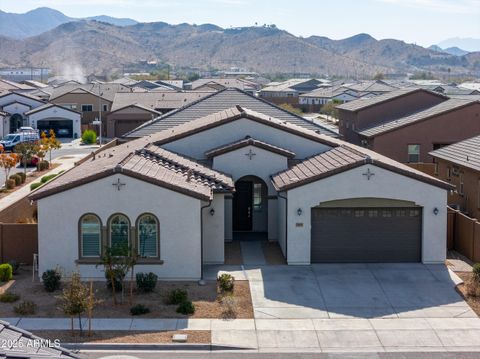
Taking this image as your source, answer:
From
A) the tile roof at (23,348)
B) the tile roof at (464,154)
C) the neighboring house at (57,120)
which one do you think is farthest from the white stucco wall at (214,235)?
the neighboring house at (57,120)

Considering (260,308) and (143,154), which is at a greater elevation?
(143,154)

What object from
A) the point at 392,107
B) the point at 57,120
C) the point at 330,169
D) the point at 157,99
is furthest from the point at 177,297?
the point at 57,120

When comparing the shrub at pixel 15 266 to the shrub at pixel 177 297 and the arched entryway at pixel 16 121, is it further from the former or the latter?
the arched entryway at pixel 16 121

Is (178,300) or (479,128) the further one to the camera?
(479,128)

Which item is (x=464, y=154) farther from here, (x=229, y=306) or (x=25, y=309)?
(x=25, y=309)

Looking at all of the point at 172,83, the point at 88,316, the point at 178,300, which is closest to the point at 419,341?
the point at 178,300

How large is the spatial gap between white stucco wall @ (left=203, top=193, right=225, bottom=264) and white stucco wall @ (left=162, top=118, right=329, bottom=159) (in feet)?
14.8

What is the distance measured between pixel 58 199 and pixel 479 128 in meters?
27.5

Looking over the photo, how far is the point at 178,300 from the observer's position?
19.9m

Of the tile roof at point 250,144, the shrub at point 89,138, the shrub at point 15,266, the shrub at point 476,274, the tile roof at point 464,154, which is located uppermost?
the tile roof at point 250,144

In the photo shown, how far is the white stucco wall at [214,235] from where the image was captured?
24266 mm

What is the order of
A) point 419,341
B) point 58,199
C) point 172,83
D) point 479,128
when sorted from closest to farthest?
1. point 419,341
2. point 58,199
3. point 479,128
4. point 172,83

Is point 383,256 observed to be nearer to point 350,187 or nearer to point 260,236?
point 350,187

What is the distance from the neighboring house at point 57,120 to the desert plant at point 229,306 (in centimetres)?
4982
